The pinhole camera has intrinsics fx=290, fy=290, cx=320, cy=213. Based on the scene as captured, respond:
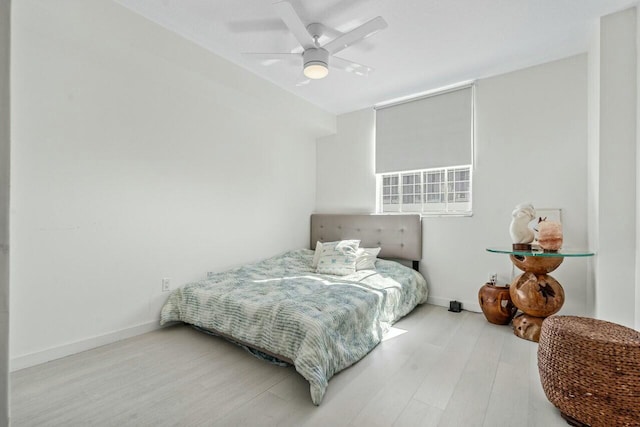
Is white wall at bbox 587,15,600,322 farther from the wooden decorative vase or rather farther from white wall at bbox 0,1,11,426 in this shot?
white wall at bbox 0,1,11,426

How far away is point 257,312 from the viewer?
2.08 metres

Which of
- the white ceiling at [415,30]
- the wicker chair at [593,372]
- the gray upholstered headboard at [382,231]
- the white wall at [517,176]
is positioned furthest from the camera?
the gray upholstered headboard at [382,231]

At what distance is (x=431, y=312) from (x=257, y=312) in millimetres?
1981

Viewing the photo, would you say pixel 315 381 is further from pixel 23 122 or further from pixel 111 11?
pixel 111 11

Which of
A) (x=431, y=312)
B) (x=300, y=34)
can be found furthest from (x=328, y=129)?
(x=431, y=312)

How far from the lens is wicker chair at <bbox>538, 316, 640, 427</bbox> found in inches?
52.0

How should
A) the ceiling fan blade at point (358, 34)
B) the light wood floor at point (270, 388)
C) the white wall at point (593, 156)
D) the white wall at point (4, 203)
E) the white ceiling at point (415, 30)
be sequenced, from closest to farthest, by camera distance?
the white wall at point (4, 203) → the light wood floor at point (270, 388) → the ceiling fan blade at point (358, 34) → the white ceiling at point (415, 30) → the white wall at point (593, 156)

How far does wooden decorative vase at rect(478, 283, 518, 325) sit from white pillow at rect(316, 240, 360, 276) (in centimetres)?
131

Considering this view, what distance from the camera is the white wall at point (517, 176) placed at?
266 centimetres

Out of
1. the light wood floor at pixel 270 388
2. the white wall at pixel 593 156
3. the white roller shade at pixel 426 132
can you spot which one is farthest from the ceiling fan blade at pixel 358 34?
the light wood floor at pixel 270 388

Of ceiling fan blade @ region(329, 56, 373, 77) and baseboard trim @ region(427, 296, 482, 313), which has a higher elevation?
ceiling fan blade @ region(329, 56, 373, 77)

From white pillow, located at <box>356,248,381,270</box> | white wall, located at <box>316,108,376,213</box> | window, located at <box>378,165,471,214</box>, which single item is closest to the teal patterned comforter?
white pillow, located at <box>356,248,381,270</box>

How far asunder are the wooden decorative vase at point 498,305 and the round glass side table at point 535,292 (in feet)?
0.61

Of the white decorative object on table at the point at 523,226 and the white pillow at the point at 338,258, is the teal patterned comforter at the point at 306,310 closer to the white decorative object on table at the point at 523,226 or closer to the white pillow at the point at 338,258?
the white pillow at the point at 338,258
